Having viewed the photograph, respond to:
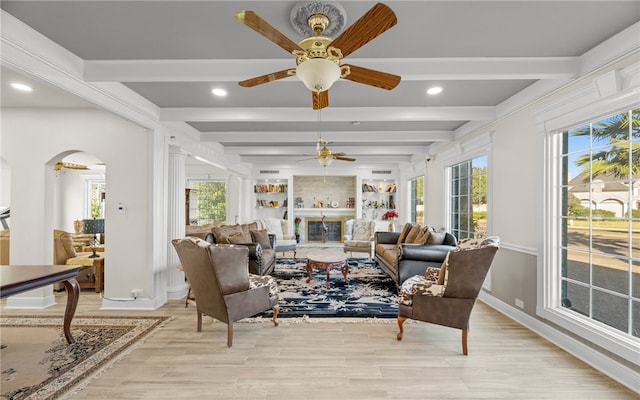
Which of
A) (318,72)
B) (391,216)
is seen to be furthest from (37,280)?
(391,216)

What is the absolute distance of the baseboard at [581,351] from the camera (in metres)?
2.30

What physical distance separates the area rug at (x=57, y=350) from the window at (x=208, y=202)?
576 centimetres

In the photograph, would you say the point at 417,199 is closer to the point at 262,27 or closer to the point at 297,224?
the point at 297,224

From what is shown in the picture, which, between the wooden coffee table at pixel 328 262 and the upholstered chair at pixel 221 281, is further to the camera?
the wooden coffee table at pixel 328 262

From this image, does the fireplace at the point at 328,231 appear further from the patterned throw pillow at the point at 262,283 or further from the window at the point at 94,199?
the patterned throw pillow at the point at 262,283

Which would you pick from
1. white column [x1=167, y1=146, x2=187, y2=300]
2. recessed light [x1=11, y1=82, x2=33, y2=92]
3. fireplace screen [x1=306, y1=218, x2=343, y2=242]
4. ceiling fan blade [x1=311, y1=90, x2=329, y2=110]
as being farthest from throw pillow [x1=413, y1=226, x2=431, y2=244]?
recessed light [x1=11, y1=82, x2=33, y2=92]

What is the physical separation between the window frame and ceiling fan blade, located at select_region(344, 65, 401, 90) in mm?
1784

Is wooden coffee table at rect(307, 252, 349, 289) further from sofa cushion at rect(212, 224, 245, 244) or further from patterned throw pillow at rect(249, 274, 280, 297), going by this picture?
patterned throw pillow at rect(249, 274, 280, 297)

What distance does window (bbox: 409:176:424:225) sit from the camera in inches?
302

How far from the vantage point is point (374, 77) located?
2.17m

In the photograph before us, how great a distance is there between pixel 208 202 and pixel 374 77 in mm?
8193

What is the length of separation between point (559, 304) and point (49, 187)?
627cm

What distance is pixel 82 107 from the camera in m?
4.04

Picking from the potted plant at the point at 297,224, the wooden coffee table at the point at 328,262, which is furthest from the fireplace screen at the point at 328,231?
the wooden coffee table at the point at 328,262
